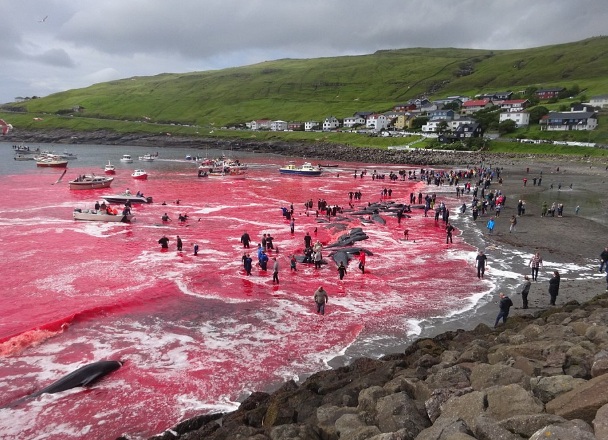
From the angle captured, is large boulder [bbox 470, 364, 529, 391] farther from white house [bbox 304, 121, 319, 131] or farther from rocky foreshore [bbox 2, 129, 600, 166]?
white house [bbox 304, 121, 319, 131]

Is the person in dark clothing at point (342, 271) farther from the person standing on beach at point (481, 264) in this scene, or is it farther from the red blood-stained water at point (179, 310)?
the person standing on beach at point (481, 264)

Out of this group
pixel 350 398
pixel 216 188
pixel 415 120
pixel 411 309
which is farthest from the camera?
pixel 415 120

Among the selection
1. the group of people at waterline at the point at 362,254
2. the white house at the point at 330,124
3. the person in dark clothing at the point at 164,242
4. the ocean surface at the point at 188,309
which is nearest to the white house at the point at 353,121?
the white house at the point at 330,124

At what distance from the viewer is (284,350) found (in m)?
17.3

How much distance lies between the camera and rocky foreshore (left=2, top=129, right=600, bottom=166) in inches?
4149

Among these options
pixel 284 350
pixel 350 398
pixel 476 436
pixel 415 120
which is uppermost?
pixel 415 120

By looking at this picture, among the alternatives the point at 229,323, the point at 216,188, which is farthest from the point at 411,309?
the point at 216,188

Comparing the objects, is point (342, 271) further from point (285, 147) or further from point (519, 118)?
point (285, 147)

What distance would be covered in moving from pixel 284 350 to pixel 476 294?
1121 centimetres

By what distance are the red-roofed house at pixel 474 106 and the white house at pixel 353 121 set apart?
1467 inches

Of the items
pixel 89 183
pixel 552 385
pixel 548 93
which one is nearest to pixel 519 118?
pixel 548 93

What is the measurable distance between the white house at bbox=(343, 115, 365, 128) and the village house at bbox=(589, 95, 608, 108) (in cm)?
7470

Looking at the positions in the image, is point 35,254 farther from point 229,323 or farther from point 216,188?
point 216,188

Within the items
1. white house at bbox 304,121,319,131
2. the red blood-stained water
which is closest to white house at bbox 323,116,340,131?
white house at bbox 304,121,319,131
